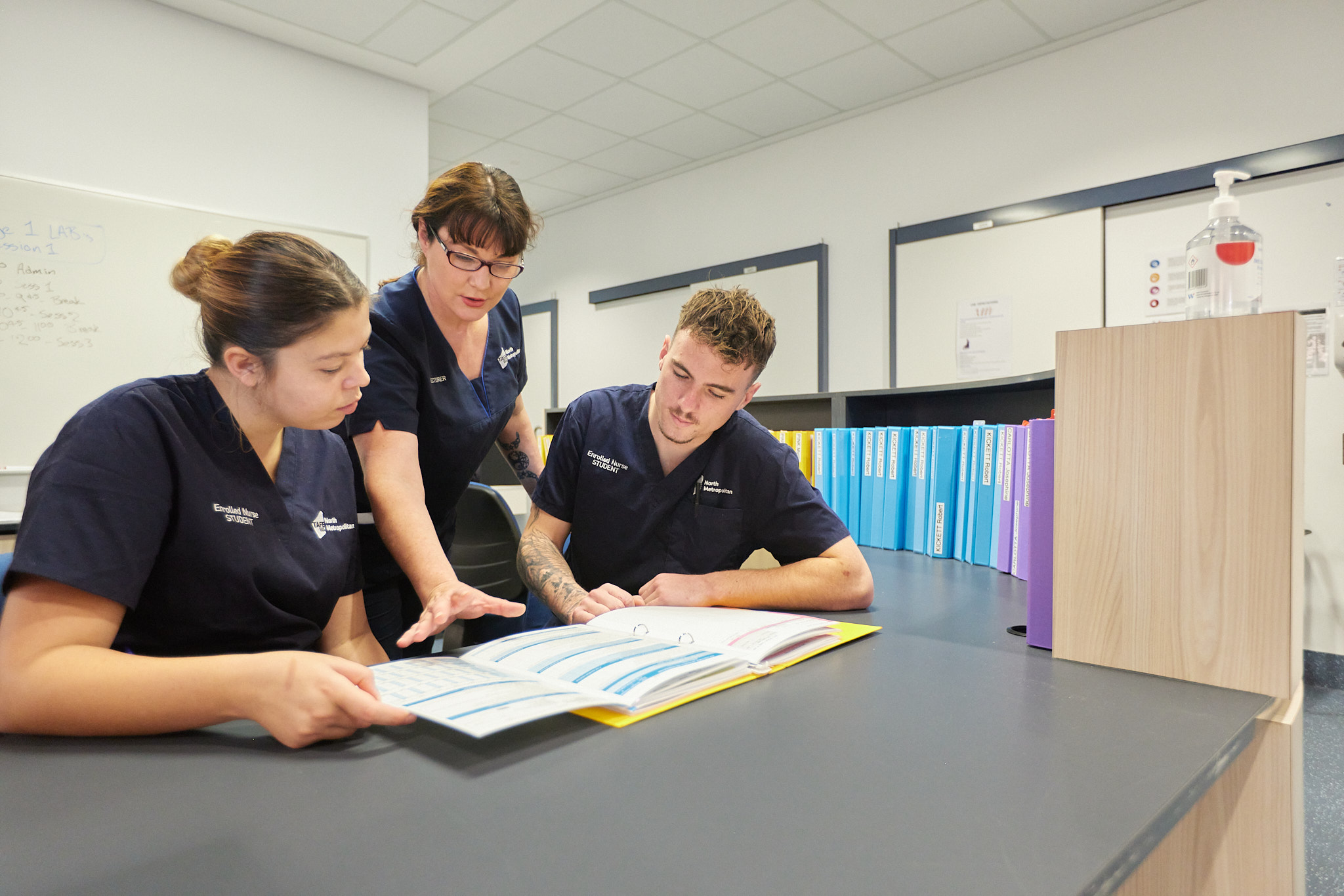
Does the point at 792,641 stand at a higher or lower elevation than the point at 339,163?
lower

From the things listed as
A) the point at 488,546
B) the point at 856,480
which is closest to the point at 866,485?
the point at 856,480

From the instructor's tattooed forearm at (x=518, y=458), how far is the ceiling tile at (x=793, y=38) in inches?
90.5

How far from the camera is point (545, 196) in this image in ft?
17.4

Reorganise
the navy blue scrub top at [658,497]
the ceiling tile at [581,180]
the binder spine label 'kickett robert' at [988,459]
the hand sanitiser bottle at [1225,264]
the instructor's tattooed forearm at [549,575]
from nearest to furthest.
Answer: the hand sanitiser bottle at [1225,264], the instructor's tattooed forearm at [549,575], the navy blue scrub top at [658,497], the binder spine label 'kickett robert' at [988,459], the ceiling tile at [581,180]

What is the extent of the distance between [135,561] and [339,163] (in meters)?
3.14

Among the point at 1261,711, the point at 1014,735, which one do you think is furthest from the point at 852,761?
the point at 1261,711

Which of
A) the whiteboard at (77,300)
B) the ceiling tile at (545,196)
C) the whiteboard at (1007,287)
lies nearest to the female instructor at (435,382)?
the whiteboard at (77,300)

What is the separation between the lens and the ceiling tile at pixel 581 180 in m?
4.79

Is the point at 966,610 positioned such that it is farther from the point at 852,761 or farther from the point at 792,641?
the point at 852,761

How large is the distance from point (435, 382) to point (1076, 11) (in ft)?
10.2

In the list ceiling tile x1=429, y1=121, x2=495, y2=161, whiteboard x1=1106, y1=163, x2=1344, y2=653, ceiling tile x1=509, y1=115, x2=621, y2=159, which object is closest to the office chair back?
whiteboard x1=1106, y1=163, x2=1344, y2=653

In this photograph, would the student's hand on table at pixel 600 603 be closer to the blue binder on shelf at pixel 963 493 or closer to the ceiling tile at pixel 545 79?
the blue binder on shelf at pixel 963 493

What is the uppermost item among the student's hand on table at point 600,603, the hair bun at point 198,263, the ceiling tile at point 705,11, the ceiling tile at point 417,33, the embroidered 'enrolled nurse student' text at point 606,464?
the ceiling tile at point 705,11

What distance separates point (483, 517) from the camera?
1.96 meters
